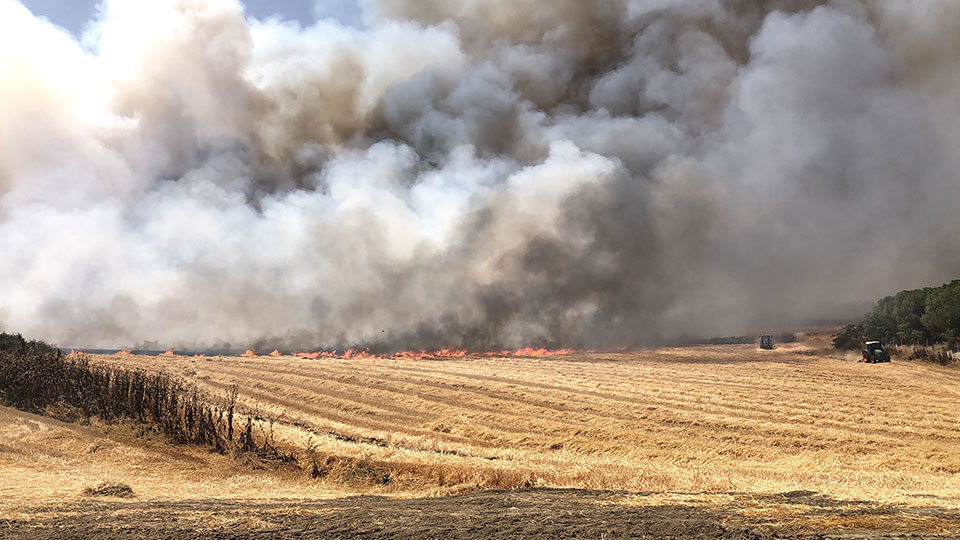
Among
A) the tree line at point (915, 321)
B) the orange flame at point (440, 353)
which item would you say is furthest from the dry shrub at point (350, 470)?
the tree line at point (915, 321)

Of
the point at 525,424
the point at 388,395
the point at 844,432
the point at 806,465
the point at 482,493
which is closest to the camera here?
the point at 482,493

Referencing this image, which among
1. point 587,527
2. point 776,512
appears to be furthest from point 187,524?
point 776,512

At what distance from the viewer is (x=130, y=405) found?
24.0 meters

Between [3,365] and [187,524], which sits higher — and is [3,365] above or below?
above

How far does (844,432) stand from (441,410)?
1776cm

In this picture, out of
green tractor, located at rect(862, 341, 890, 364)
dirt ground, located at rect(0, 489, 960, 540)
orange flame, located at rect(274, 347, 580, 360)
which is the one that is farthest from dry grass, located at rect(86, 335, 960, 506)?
orange flame, located at rect(274, 347, 580, 360)

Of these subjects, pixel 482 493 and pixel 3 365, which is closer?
pixel 482 493

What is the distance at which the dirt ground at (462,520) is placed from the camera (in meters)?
9.30

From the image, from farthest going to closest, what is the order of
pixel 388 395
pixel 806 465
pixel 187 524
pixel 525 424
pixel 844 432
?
1. pixel 388 395
2. pixel 525 424
3. pixel 844 432
4. pixel 806 465
5. pixel 187 524

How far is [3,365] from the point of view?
27.4 metres

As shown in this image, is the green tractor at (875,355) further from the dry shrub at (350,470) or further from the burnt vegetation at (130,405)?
the dry shrub at (350,470)

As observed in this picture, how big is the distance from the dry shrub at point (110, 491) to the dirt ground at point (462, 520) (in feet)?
5.06

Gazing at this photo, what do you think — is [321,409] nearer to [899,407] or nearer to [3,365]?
[3,365]

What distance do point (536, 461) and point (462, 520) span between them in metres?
10.2
